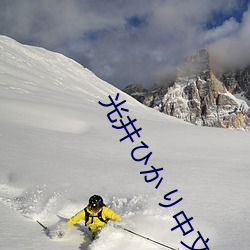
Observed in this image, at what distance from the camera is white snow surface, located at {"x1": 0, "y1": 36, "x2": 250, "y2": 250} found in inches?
221

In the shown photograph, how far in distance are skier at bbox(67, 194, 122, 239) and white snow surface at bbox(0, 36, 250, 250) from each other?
0.20 m

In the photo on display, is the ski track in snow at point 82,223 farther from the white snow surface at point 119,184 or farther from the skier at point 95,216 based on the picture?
the skier at point 95,216

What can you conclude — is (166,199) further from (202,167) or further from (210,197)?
(202,167)

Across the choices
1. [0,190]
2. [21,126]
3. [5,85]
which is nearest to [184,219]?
[0,190]

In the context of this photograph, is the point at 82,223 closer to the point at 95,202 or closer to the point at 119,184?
the point at 95,202

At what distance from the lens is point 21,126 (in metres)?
13.9

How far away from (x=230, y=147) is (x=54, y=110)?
1059cm

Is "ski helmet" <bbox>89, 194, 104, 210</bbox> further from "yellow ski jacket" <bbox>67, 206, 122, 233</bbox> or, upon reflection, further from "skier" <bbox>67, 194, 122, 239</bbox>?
"yellow ski jacket" <bbox>67, 206, 122, 233</bbox>

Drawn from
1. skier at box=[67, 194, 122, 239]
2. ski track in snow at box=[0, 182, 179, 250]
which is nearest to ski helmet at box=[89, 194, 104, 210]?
skier at box=[67, 194, 122, 239]

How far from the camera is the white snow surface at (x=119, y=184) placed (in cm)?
561

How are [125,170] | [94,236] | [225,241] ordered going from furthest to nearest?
[125,170] < [94,236] < [225,241]

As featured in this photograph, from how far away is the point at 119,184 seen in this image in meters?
8.16

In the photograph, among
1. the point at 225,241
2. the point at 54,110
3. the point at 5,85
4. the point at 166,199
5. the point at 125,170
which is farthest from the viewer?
the point at 5,85

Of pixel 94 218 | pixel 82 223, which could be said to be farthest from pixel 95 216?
pixel 82 223
